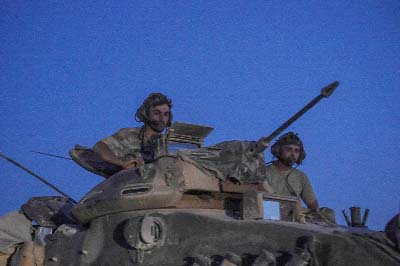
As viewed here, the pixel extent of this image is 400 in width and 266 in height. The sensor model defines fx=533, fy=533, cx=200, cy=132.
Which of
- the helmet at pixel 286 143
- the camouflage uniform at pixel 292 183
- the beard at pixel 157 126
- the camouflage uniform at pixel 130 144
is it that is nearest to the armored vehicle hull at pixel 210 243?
the camouflage uniform at pixel 130 144

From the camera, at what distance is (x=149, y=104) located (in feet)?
33.2

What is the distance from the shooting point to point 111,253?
21.5ft

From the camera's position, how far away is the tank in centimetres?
520

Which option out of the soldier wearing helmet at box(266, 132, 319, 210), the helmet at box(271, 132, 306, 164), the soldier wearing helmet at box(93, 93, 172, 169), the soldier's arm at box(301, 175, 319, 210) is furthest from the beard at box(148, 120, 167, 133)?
the soldier's arm at box(301, 175, 319, 210)

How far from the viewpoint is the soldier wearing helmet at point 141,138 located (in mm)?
8617

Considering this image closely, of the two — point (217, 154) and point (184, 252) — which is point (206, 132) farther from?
point (184, 252)

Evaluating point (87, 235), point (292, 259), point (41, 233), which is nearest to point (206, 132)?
point (87, 235)

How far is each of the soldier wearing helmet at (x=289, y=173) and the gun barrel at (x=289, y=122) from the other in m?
2.69

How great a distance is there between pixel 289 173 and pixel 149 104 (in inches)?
117

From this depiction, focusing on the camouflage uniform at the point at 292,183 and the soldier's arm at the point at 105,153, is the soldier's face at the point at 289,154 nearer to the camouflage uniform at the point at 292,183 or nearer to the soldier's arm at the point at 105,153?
the camouflage uniform at the point at 292,183

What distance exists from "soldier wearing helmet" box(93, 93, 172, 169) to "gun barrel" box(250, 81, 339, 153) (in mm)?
1778

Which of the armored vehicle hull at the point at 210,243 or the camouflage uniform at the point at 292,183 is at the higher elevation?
the camouflage uniform at the point at 292,183

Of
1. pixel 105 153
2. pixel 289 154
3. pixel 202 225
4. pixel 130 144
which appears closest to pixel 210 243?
pixel 202 225

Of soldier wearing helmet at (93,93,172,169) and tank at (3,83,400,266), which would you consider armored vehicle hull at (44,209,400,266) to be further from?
soldier wearing helmet at (93,93,172,169)
